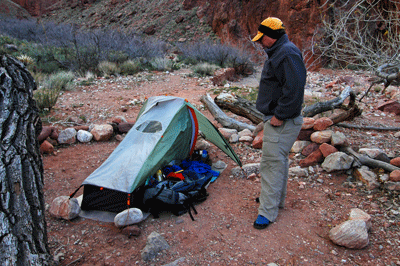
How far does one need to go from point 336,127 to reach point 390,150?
3.01ft

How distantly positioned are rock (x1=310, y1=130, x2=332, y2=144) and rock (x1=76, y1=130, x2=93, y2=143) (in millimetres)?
3652

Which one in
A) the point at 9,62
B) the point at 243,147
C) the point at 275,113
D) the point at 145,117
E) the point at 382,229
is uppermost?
the point at 9,62

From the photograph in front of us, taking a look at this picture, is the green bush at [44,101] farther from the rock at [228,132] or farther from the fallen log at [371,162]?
the fallen log at [371,162]

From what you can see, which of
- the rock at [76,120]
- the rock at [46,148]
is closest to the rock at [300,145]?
the rock at [46,148]

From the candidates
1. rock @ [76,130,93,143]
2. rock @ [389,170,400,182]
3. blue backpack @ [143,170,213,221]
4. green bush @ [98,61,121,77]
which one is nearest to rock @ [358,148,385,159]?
rock @ [389,170,400,182]

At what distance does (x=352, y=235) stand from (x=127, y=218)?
2010mm

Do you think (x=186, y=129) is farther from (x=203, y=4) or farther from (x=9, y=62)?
(x=203, y=4)

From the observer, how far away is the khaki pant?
2582 mm

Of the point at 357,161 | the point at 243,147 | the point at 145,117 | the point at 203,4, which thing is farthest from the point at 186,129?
the point at 203,4

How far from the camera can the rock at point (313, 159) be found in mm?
3876

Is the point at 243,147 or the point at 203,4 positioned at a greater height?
the point at 203,4

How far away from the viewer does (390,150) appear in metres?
4.16

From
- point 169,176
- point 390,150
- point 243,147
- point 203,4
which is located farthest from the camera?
point 203,4

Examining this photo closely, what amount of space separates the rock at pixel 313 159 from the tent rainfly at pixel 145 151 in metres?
0.95
